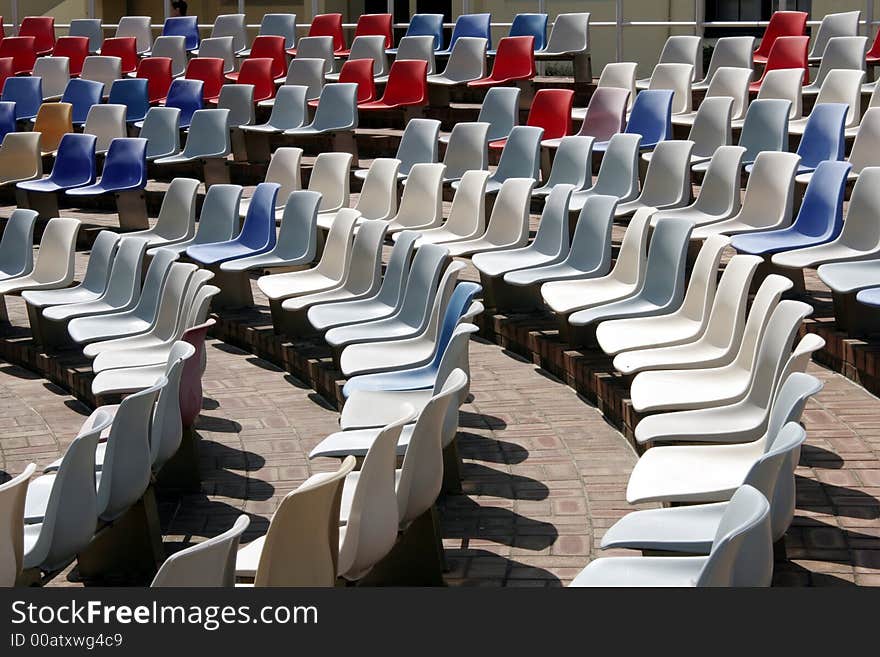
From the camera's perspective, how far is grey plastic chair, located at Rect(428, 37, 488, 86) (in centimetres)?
1208

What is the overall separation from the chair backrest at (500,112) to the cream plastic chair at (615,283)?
337cm

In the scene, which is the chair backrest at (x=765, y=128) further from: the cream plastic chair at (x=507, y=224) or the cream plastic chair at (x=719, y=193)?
the cream plastic chair at (x=507, y=224)

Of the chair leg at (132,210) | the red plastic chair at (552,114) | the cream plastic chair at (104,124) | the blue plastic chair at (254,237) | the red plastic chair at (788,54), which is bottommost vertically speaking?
the chair leg at (132,210)

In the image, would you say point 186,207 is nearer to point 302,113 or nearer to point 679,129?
point 302,113

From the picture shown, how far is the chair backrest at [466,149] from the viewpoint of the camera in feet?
30.5

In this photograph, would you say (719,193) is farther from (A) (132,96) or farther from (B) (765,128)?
(A) (132,96)

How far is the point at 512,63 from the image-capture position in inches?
469

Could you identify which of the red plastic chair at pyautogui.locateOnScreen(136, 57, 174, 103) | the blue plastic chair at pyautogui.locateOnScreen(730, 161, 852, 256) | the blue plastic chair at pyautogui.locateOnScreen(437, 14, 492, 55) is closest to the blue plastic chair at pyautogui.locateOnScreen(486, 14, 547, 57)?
the blue plastic chair at pyautogui.locateOnScreen(437, 14, 492, 55)

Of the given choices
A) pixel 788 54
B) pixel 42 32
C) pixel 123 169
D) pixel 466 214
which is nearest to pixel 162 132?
pixel 123 169

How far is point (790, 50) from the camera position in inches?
428

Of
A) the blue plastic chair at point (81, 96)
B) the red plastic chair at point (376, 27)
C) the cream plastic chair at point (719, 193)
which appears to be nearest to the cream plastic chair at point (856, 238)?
the cream plastic chair at point (719, 193)

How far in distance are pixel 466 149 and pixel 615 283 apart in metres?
2.74

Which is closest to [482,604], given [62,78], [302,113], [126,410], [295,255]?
[126,410]

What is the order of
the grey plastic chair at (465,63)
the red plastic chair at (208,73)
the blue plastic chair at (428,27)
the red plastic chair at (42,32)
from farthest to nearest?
1. the red plastic chair at (42,32)
2. the blue plastic chair at (428,27)
3. the red plastic chair at (208,73)
4. the grey plastic chair at (465,63)
